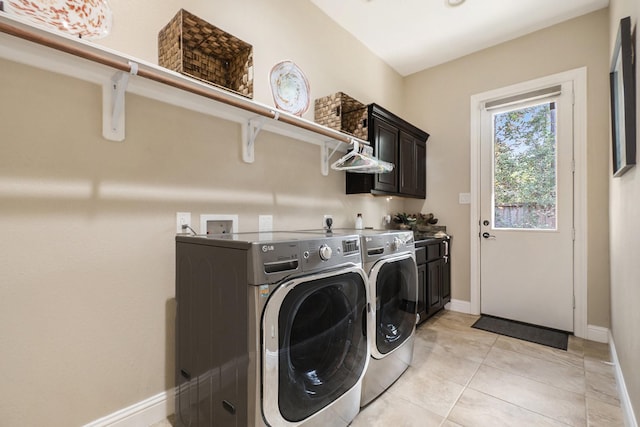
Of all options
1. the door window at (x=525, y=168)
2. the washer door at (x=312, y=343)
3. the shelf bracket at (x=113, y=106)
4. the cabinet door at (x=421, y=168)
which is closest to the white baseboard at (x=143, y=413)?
the washer door at (x=312, y=343)

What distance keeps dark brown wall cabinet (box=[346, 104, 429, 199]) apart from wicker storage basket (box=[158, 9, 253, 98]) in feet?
4.25

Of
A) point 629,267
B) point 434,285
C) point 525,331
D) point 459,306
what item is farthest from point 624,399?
point 459,306

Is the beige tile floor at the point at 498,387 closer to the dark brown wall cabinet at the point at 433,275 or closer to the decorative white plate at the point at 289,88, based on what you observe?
the dark brown wall cabinet at the point at 433,275

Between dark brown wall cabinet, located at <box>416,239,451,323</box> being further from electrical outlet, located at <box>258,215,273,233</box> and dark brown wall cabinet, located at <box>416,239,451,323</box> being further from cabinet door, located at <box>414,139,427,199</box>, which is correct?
electrical outlet, located at <box>258,215,273,233</box>

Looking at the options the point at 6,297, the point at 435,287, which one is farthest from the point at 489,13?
the point at 6,297

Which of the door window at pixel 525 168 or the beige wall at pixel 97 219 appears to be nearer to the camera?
the beige wall at pixel 97 219

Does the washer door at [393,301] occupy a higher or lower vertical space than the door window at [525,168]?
lower

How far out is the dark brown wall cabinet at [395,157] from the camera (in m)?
2.67

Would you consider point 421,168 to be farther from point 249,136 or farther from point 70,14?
point 70,14

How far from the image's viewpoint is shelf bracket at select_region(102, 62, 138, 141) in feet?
4.42

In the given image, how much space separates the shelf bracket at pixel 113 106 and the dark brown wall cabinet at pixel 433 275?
2.33 metres

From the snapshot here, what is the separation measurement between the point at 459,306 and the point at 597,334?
1126 mm

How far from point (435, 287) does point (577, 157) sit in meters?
1.73

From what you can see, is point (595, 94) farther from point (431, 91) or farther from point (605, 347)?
point (605, 347)
